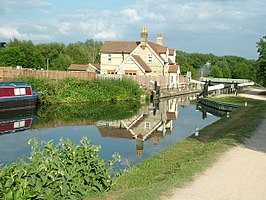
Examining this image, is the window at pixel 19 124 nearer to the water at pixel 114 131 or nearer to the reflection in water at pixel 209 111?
the water at pixel 114 131

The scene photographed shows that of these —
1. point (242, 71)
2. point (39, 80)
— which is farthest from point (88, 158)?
point (242, 71)

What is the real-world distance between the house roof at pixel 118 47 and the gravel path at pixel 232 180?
142 feet

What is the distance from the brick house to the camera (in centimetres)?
4972

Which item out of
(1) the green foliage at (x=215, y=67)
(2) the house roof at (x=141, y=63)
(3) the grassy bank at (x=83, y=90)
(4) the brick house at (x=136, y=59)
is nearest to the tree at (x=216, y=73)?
(1) the green foliage at (x=215, y=67)

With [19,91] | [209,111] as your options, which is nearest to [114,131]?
[19,91]

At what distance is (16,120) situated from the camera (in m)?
25.2

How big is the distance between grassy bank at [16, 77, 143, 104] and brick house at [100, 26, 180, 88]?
826 centimetres

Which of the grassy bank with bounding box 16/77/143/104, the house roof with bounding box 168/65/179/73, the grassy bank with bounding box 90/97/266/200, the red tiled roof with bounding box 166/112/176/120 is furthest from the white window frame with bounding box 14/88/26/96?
the house roof with bounding box 168/65/179/73

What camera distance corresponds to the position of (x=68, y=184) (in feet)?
22.4

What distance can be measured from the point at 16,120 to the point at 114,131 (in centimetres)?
756

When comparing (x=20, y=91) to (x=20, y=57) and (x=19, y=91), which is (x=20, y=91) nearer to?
(x=19, y=91)

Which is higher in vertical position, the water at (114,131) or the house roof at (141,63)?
the house roof at (141,63)

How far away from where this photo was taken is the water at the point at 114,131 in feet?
50.8

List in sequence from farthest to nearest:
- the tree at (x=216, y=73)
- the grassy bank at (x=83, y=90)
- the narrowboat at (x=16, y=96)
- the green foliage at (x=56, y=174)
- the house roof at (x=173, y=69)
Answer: the tree at (x=216, y=73), the house roof at (x=173, y=69), the grassy bank at (x=83, y=90), the narrowboat at (x=16, y=96), the green foliage at (x=56, y=174)
